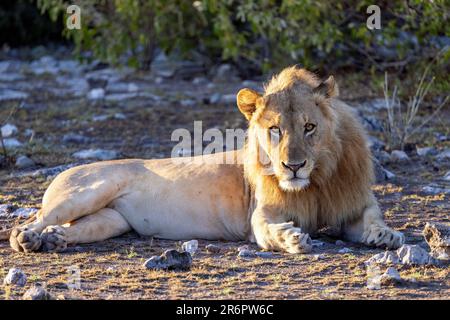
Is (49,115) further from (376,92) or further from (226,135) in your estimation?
(376,92)

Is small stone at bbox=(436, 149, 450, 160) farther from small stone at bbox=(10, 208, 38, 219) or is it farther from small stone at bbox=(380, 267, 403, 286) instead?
small stone at bbox=(380, 267, 403, 286)

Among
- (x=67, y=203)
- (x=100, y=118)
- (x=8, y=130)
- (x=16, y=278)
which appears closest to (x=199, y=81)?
(x=100, y=118)

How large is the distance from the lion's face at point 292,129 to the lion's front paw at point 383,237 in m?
0.43

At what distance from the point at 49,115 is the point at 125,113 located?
0.79 metres

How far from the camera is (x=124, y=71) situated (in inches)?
507

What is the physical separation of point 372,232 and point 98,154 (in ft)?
11.5

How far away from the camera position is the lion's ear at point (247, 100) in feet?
17.7

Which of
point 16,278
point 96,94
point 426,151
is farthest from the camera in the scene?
point 96,94

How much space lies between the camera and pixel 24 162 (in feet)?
26.2

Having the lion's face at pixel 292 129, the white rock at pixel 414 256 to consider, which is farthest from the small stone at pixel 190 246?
the white rock at pixel 414 256

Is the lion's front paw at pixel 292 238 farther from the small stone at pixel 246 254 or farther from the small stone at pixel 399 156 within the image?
the small stone at pixel 399 156

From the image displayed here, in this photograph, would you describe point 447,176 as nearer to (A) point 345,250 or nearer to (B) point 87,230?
(A) point 345,250

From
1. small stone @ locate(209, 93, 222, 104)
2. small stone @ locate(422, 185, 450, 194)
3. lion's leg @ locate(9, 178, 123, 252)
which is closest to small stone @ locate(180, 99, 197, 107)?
small stone @ locate(209, 93, 222, 104)
